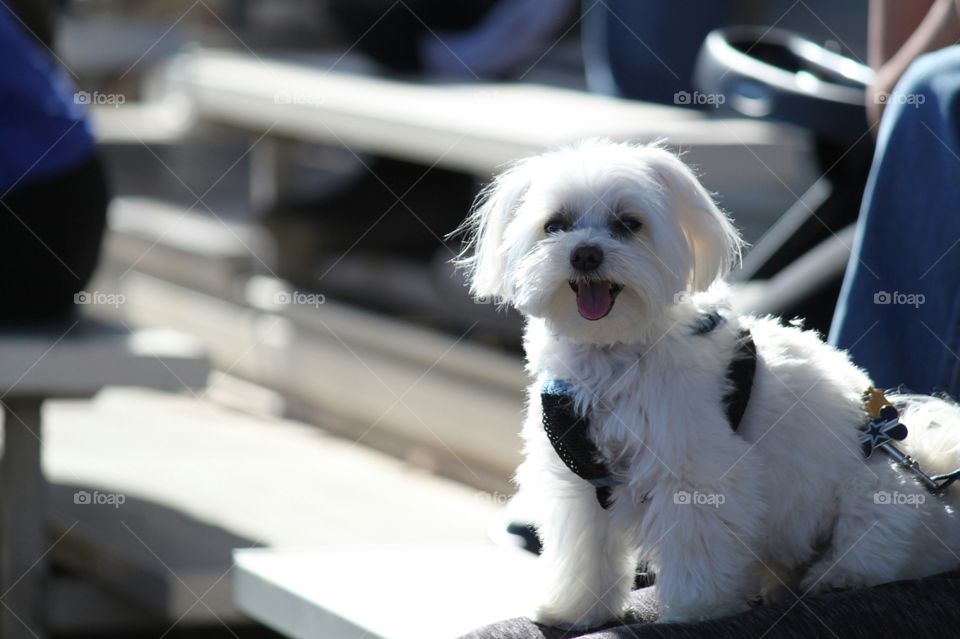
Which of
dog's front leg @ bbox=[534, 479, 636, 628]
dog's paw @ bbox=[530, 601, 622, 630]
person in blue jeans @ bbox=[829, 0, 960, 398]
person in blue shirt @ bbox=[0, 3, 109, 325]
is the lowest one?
dog's paw @ bbox=[530, 601, 622, 630]

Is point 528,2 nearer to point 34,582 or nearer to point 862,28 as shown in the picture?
point 862,28

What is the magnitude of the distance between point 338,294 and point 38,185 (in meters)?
1.95

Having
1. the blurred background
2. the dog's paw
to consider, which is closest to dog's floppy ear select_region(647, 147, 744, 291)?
the dog's paw

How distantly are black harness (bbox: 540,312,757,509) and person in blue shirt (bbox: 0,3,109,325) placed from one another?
168 centimetres

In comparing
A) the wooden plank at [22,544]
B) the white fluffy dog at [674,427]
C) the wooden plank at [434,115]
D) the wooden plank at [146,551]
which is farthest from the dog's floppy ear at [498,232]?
the wooden plank at [22,544]

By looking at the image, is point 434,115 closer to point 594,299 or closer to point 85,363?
point 85,363

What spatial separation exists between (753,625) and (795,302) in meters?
0.95

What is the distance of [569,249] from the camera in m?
1.23

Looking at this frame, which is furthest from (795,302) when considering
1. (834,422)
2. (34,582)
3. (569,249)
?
(34,582)

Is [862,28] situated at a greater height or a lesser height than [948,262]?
greater

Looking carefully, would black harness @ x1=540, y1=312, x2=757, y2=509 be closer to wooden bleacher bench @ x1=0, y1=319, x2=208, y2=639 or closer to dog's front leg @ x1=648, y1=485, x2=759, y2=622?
dog's front leg @ x1=648, y1=485, x2=759, y2=622

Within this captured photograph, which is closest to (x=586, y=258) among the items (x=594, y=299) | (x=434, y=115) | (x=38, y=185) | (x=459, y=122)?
(x=594, y=299)

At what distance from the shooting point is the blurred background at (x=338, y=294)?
2.82m

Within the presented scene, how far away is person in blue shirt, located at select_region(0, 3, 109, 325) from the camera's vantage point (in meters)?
2.65
